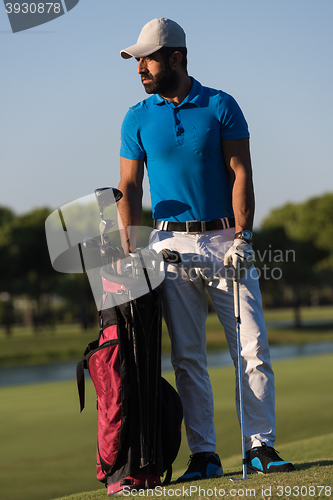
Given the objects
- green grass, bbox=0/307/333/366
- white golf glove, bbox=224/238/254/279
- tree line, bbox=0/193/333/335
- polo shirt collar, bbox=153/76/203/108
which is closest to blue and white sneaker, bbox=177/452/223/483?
white golf glove, bbox=224/238/254/279

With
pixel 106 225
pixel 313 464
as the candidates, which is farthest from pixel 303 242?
pixel 106 225

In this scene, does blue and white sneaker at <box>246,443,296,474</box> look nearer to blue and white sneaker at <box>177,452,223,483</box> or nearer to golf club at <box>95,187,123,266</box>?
blue and white sneaker at <box>177,452,223,483</box>

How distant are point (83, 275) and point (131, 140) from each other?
2794 centimetres

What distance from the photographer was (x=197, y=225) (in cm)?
310

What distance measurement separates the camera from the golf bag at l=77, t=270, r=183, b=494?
278 cm

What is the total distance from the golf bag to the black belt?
379mm

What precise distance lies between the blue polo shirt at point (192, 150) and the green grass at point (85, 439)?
1429 millimetres

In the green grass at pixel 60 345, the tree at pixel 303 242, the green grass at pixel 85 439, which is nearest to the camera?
Result: the green grass at pixel 85 439

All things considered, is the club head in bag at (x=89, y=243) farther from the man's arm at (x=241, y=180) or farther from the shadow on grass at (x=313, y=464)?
the shadow on grass at (x=313, y=464)

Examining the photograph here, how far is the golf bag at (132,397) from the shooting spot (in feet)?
9.13

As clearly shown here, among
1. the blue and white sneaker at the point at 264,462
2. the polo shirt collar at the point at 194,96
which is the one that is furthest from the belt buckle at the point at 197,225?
the blue and white sneaker at the point at 264,462

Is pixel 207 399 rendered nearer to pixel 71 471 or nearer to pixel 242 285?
pixel 242 285

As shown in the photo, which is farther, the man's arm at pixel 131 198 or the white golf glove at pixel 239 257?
the man's arm at pixel 131 198

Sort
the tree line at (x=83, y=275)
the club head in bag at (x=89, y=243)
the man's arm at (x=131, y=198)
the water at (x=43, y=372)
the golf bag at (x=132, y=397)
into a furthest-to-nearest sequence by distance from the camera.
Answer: the tree line at (x=83, y=275), the water at (x=43, y=372), the man's arm at (x=131, y=198), the club head in bag at (x=89, y=243), the golf bag at (x=132, y=397)
